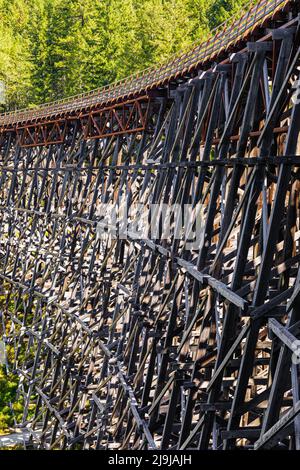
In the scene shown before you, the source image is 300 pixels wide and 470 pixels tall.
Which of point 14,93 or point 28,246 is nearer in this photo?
point 28,246

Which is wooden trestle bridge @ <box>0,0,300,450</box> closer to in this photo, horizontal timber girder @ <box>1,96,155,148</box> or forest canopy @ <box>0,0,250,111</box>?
horizontal timber girder @ <box>1,96,155,148</box>

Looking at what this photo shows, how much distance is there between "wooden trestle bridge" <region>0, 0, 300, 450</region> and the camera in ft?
27.9

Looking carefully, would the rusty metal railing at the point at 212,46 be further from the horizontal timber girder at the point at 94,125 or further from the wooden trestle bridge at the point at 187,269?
the horizontal timber girder at the point at 94,125

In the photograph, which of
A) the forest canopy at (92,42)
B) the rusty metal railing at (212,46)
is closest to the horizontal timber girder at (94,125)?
the rusty metal railing at (212,46)

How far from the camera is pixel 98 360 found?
19.5m

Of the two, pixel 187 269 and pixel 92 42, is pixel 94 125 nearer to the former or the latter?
pixel 187 269

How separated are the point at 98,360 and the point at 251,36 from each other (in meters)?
8.89

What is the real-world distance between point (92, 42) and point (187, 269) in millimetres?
48309

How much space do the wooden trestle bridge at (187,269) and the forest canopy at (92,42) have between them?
1113 inches

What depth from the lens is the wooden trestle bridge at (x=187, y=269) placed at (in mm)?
8508

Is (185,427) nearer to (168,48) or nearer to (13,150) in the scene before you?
(13,150)

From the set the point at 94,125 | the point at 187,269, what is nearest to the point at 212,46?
the point at 187,269
